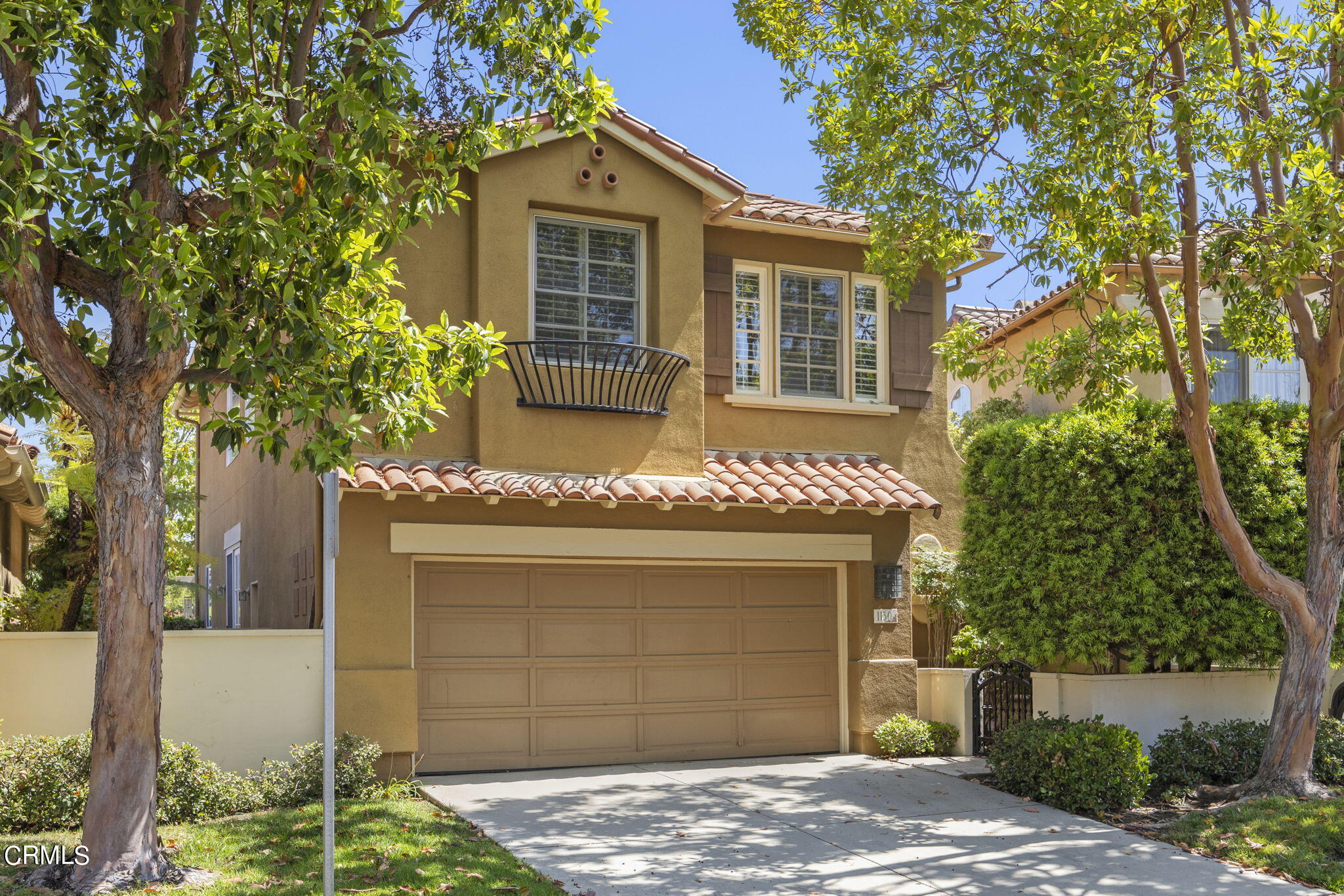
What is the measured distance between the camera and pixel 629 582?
13.6 metres

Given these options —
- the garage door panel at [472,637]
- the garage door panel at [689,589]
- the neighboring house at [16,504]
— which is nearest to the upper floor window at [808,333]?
the garage door panel at [689,589]

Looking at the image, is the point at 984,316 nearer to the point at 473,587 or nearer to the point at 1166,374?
the point at 1166,374

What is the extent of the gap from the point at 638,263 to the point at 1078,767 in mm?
7128

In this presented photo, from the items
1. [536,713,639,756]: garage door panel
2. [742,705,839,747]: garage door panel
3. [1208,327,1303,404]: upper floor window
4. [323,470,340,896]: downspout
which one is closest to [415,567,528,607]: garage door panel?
[536,713,639,756]: garage door panel

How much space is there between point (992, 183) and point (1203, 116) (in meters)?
A: 1.92

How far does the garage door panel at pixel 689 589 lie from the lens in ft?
45.1

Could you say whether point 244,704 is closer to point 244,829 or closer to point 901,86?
point 244,829

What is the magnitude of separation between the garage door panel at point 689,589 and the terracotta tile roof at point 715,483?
1304 mm

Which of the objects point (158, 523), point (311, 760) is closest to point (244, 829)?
point (311, 760)

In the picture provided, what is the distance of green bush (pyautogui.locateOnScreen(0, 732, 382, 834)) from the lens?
9.30m

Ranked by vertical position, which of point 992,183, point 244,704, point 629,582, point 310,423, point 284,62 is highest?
point 284,62

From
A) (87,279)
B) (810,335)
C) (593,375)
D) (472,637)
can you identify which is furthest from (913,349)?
(87,279)

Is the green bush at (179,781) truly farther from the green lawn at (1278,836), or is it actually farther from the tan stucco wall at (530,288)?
the green lawn at (1278,836)

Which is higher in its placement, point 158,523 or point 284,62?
point 284,62
